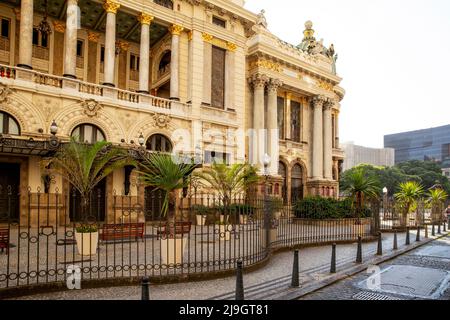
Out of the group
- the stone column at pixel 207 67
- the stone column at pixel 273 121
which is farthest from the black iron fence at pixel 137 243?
the stone column at pixel 273 121

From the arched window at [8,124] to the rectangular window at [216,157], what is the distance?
11072 mm

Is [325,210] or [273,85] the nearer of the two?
[325,210]

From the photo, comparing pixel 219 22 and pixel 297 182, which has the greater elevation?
pixel 219 22

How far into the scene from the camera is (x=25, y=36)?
1742cm

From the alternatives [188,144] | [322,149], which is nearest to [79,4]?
[188,144]

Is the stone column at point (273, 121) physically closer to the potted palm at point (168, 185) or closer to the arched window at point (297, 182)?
the arched window at point (297, 182)

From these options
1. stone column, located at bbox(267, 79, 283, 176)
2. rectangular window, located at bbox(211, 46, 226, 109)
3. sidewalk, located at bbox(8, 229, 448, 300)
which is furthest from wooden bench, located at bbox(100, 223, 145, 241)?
stone column, located at bbox(267, 79, 283, 176)

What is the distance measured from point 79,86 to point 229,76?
1077 cm

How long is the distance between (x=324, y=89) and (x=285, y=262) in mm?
28402

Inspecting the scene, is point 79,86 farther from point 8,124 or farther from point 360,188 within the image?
point 360,188

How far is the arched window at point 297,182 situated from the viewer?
1313 inches

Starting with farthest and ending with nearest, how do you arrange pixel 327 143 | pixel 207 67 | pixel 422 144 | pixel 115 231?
1. pixel 422 144
2. pixel 327 143
3. pixel 207 67
4. pixel 115 231

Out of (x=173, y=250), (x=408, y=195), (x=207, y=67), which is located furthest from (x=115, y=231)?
(x=408, y=195)

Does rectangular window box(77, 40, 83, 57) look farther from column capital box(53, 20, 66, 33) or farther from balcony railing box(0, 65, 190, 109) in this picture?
balcony railing box(0, 65, 190, 109)
